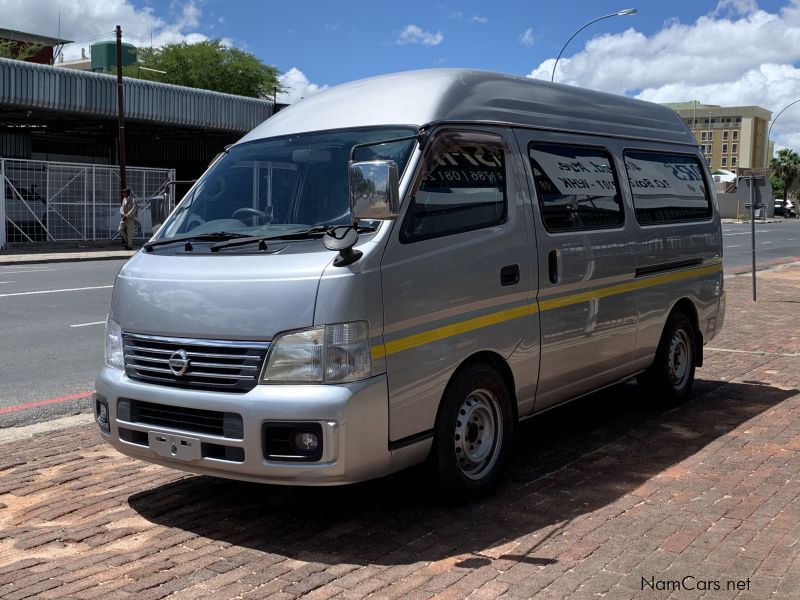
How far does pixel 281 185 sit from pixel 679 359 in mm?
4086

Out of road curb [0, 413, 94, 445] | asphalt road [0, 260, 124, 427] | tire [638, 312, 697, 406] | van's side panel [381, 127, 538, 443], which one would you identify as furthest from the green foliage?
van's side panel [381, 127, 538, 443]

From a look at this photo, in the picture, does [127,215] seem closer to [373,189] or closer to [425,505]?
[425,505]

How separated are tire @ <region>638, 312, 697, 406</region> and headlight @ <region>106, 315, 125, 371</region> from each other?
4.28 metres

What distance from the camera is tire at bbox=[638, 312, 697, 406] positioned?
7.29m

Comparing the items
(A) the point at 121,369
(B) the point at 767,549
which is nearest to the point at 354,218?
(A) the point at 121,369

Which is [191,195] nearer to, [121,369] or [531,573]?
[121,369]

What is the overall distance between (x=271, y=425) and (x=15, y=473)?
93.0 inches

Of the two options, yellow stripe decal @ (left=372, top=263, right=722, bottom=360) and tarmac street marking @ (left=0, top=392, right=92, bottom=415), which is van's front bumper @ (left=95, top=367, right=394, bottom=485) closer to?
yellow stripe decal @ (left=372, top=263, right=722, bottom=360)

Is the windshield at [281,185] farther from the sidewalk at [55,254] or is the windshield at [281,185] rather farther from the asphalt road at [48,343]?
the sidewalk at [55,254]

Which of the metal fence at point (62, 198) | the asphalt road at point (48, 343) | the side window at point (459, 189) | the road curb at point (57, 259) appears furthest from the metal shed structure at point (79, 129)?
the side window at point (459, 189)

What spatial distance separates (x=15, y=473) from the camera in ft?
18.6

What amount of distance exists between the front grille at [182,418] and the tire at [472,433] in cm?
109

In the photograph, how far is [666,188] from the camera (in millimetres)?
7344

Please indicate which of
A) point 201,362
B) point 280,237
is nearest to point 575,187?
point 280,237
